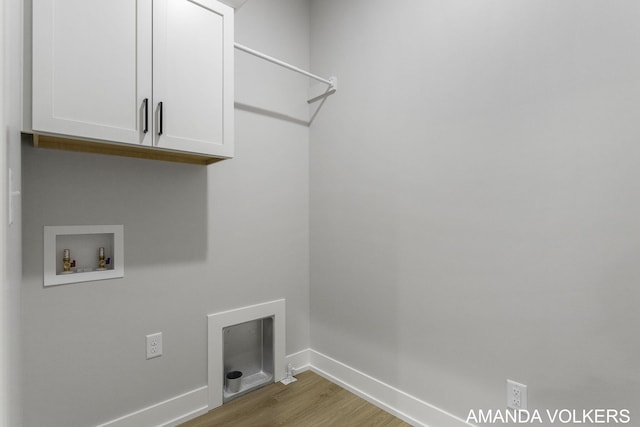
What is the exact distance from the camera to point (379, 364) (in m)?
1.93

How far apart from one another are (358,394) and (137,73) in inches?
80.4

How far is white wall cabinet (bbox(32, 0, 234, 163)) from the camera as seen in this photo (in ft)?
3.85

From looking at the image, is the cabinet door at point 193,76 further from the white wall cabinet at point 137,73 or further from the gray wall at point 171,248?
the gray wall at point 171,248

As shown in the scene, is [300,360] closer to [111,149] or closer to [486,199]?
[486,199]

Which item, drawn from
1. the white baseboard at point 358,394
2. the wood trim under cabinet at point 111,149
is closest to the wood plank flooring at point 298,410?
the white baseboard at point 358,394

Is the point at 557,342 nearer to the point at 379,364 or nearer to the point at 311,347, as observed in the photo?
the point at 379,364

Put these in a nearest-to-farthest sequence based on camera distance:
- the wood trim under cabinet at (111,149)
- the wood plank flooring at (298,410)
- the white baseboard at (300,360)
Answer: the wood trim under cabinet at (111,149), the wood plank flooring at (298,410), the white baseboard at (300,360)

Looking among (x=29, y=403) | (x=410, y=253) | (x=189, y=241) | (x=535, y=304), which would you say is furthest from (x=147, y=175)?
(x=535, y=304)

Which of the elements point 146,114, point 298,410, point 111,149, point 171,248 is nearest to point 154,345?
point 171,248

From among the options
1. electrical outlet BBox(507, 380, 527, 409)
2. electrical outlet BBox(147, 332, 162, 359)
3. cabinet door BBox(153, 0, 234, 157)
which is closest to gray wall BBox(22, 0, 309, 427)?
electrical outlet BBox(147, 332, 162, 359)

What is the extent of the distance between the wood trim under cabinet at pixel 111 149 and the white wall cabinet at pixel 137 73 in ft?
0.33

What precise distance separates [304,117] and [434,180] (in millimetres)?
1105

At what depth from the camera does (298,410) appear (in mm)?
1855

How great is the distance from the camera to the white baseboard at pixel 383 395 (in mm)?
1653
